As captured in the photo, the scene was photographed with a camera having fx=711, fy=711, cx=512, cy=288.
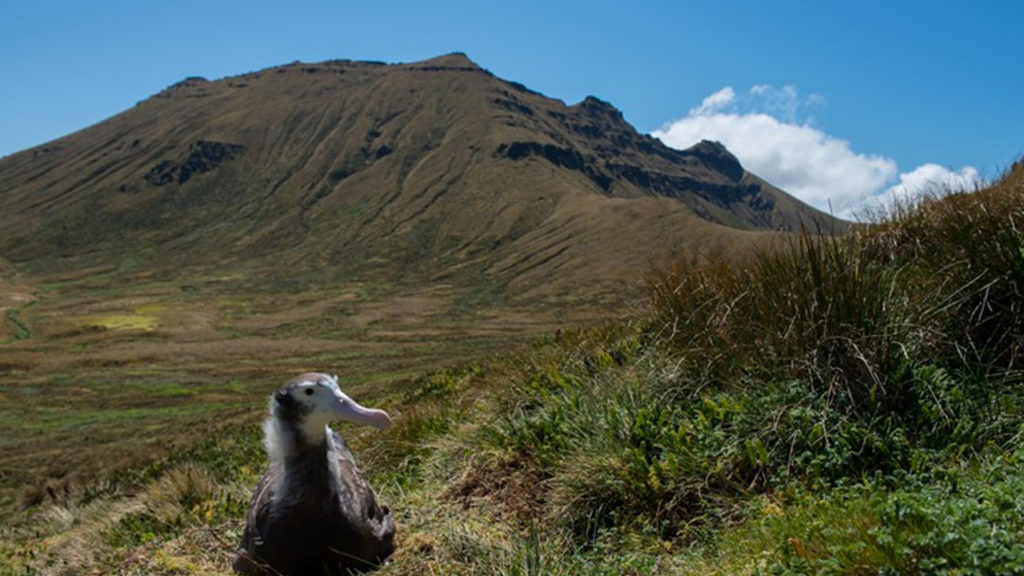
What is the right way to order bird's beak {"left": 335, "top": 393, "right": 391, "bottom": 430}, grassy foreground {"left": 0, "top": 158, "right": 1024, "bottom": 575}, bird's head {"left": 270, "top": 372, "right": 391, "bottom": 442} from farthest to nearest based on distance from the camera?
bird's head {"left": 270, "top": 372, "right": 391, "bottom": 442}
bird's beak {"left": 335, "top": 393, "right": 391, "bottom": 430}
grassy foreground {"left": 0, "top": 158, "right": 1024, "bottom": 575}

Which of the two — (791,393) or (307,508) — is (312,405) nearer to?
(307,508)

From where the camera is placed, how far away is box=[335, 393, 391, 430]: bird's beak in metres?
4.41

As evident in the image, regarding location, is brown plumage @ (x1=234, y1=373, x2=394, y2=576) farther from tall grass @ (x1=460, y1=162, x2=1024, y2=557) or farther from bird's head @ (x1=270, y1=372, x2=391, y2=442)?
tall grass @ (x1=460, y1=162, x2=1024, y2=557)

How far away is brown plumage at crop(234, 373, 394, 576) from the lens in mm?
4773

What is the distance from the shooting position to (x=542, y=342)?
1193 cm

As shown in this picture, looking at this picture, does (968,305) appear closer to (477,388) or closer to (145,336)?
(477,388)

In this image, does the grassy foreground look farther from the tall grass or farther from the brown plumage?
the brown plumage

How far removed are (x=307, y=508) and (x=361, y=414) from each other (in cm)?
85

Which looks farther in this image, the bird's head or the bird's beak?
the bird's head

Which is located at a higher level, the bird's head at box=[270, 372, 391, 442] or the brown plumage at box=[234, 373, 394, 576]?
the bird's head at box=[270, 372, 391, 442]

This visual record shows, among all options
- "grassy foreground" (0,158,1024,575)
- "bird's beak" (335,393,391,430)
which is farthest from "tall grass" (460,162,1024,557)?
"bird's beak" (335,393,391,430)

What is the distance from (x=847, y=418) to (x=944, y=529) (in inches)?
73.9

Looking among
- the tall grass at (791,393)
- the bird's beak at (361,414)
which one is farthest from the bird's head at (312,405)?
the tall grass at (791,393)

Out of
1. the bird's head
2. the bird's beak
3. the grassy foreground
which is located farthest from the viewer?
the bird's head
